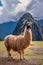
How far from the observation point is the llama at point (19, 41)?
7.06 ft

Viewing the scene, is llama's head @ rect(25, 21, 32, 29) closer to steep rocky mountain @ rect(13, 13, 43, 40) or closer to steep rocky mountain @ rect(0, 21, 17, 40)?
steep rocky mountain @ rect(13, 13, 43, 40)

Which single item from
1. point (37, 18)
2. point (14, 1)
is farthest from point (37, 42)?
point (14, 1)

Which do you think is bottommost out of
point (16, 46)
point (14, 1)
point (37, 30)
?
point (16, 46)

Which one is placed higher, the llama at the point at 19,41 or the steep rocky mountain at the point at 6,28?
the steep rocky mountain at the point at 6,28

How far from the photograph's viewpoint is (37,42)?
7.27ft

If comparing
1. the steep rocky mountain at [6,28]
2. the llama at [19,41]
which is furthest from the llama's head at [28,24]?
the steep rocky mountain at [6,28]

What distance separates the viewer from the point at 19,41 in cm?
221

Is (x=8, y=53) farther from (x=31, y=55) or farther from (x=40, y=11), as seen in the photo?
(x=40, y=11)

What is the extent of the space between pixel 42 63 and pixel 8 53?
1.41ft

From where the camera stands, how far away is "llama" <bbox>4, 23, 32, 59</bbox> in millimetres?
2152

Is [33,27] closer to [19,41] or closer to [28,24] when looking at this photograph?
[28,24]

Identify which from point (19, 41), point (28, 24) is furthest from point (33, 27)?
point (19, 41)

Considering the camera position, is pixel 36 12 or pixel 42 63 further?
pixel 36 12

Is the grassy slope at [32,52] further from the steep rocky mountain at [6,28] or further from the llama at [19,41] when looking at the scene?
the steep rocky mountain at [6,28]
